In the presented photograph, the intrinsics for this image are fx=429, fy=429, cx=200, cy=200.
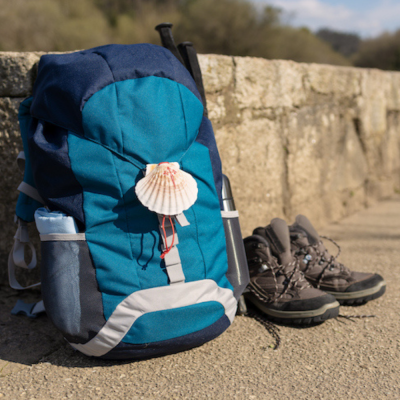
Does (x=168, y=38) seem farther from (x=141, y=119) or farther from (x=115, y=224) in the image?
(x=115, y=224)

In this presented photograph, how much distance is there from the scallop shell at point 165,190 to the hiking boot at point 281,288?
0.48 metres

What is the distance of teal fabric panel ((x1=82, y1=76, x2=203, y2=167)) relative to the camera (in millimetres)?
1265

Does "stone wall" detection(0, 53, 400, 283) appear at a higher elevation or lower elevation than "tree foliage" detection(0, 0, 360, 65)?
lower

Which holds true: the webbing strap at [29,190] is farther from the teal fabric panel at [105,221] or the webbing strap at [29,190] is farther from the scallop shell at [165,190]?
the scallop shell at [165,190]

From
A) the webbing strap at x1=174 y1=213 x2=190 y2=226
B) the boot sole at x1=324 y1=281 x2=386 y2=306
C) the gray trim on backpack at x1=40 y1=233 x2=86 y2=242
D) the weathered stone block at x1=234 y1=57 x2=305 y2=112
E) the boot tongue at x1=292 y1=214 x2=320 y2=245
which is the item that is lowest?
the boot sole at x1=324 y1=281 x2=386 y2=306

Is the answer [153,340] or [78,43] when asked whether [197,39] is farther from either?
[153,340]

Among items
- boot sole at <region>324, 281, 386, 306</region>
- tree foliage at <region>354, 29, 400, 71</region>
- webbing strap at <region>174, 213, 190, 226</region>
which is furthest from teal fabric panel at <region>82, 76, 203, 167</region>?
tree foliage at <region>354, 29, 400, 71</region>

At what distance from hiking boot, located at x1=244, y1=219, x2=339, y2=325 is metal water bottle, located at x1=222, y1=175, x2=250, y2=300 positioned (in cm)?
11

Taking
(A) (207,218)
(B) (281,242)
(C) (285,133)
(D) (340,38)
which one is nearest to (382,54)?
(C) (285,133)

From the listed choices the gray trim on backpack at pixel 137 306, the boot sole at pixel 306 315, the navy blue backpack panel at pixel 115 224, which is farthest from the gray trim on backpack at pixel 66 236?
the boot sole at pixel 306 315

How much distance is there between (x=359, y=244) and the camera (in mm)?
2514

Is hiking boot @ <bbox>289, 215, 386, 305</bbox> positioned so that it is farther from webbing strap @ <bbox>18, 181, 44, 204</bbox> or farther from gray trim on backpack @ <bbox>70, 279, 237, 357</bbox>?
webbing strap @ <bbox>18, 181, 44, 204</bbox>

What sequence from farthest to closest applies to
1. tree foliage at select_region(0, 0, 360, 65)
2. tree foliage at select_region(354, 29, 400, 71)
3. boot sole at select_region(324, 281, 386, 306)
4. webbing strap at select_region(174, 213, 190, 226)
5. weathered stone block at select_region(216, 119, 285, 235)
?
tree foliage at select_region(354, 29, 400, 71) → tree foliage at select_region(0, 0, 360, 65) → weathered stone block at select_region(216, 119, 285, 235) → boot sole at select_region(324, 281, 386, 306) → webbing strap at select_region(174, 213, 190, 226)

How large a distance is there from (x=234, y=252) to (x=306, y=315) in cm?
33
